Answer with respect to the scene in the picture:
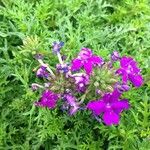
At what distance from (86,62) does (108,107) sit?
21 cm

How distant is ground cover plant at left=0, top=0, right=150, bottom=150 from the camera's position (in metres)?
2.02

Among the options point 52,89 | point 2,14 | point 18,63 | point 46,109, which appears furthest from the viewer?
point 2,14

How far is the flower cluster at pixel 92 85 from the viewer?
1.76m

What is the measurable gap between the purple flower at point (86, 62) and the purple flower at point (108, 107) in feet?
0.44

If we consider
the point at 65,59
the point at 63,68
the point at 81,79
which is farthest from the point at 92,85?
the point at 65,59

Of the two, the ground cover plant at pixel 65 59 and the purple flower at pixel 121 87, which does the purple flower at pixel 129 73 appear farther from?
the ground cover plant at pixel 65 59

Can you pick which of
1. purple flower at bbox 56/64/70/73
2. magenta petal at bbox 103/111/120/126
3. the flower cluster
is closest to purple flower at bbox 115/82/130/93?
the flower cluster

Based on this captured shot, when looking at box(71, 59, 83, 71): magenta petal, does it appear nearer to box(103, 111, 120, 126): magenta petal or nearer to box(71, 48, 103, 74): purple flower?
box(71, 48, 103, 74): purple flower

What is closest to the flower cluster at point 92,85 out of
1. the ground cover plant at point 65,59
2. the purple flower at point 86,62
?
the purple flower at point 86,62

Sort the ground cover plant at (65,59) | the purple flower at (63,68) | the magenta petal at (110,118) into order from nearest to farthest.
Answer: the magenta petal at (110,118), the purple flower at (63,68), the ground cover plant at (65,59)

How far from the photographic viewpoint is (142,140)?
81.0 inches

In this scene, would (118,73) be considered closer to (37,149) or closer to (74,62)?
(74,62)

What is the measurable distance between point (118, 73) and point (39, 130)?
56cm

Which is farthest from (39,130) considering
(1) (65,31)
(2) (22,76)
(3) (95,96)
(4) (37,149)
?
(1) (65,31)
